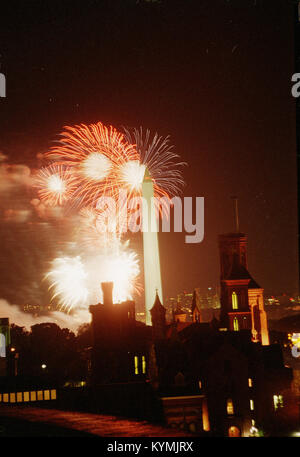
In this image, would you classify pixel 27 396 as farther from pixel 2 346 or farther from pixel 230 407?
pixel 2 346

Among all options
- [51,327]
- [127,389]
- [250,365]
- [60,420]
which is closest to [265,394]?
[250,365]

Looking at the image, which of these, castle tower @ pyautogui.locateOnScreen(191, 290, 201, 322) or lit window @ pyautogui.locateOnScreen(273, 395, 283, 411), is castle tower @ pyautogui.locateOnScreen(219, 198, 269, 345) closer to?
castle tower @ pyautogui.locateOnScreen(191, 290, 201, 322)

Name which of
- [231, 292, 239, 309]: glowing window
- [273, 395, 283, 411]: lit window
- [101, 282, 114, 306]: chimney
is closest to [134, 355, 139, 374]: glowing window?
[101, 282, 114, 306]: chimney
